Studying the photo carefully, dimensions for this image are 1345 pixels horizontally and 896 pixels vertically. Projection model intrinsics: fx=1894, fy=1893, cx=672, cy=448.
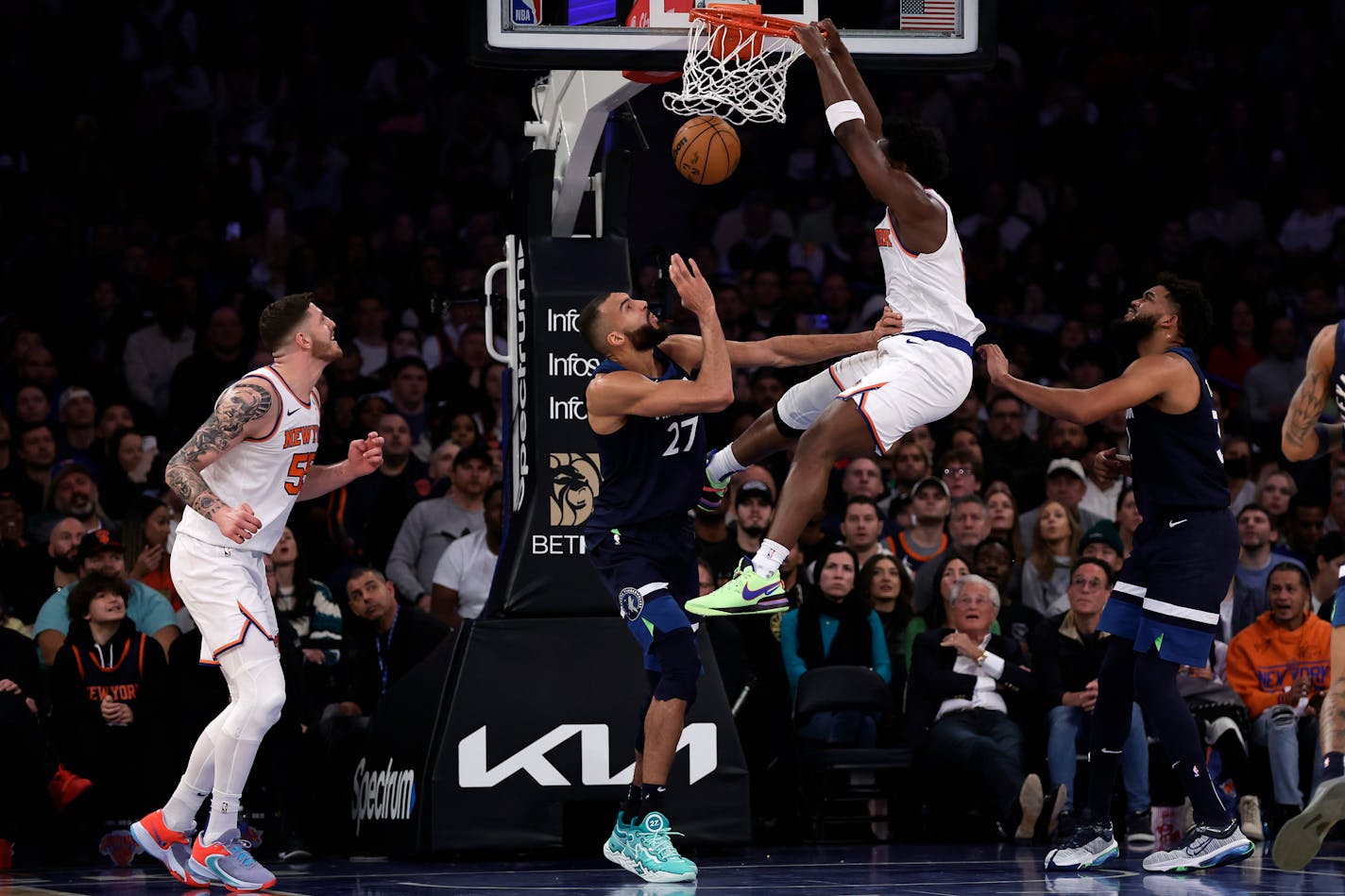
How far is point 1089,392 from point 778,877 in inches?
104

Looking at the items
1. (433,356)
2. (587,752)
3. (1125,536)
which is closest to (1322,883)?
(587,752)

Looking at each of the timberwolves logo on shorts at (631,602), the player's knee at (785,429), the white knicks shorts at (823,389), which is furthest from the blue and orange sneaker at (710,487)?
the timberwolves logo on shorts at (631,602)

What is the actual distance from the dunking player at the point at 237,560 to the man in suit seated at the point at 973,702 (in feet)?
13.8

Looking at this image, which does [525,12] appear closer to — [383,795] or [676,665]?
[676,665]

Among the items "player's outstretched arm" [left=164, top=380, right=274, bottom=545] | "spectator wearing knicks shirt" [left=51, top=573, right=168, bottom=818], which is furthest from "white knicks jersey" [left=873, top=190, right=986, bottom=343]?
"spectator wearing knicks shirt" [left=51, top=573, right=168, bottom=818]

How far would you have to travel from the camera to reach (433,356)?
15.4 meters

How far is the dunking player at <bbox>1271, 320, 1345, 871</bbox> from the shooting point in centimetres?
673

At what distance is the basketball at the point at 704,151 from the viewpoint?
31.0ft

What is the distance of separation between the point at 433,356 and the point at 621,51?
6814 millimetres

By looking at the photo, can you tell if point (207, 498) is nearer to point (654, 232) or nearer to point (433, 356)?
point (433, 356)

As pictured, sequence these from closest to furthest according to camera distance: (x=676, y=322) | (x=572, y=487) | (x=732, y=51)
→ (x=732, y=51) → (x=572, y=487) → (x=676, y=322)

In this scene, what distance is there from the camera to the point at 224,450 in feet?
27.2

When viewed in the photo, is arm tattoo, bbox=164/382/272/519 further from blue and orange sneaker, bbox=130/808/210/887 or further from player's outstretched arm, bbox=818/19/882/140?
player's outstretched arm, bbox=818/19/882/140

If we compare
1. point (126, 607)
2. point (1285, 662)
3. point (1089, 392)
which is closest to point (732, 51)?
point (1089, 392)
